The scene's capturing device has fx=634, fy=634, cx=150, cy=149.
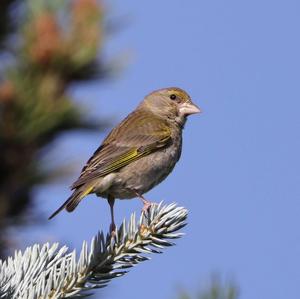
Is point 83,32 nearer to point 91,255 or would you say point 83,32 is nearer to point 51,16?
point 51,16

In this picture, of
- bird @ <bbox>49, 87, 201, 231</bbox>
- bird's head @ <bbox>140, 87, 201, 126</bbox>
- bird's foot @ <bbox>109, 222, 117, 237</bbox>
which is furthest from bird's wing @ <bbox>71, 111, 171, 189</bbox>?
bird's foot @ <bbox>109, 222, 117, 237</bbox>

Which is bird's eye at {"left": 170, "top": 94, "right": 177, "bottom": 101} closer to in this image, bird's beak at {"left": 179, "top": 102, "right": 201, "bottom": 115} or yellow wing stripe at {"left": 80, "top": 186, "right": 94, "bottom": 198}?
bird's beak at {"left": 179, "top": 102, "right": 201, "bottom": 115}

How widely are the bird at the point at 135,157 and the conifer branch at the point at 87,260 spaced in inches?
51.4

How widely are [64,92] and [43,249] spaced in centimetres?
87

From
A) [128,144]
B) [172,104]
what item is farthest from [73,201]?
[172,104]

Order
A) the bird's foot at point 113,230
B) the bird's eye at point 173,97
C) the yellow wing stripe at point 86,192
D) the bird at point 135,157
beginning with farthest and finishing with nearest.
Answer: the bird's eye at point 173,97 → the bird at point 135,157 → the yellow wing stripe at point 86,192 → the bird's foot at point 113,230

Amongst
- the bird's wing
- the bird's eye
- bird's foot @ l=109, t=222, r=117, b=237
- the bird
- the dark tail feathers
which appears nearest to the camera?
bird's foot @ l=109, t=222, r=117, b=237

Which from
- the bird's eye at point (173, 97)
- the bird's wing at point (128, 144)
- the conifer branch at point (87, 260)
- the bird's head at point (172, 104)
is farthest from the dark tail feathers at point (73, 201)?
the bird's eye at point (173, 97)

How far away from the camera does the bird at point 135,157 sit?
16.7 feet

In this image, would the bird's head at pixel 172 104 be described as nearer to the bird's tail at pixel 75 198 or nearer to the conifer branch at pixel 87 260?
the bird's tail at pixel 75 198

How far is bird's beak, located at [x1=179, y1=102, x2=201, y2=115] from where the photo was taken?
268 inches

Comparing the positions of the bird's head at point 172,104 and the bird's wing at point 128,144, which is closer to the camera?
the bird's wing at point 128,144

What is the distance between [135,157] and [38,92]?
3.78 metres

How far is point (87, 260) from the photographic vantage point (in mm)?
2781
